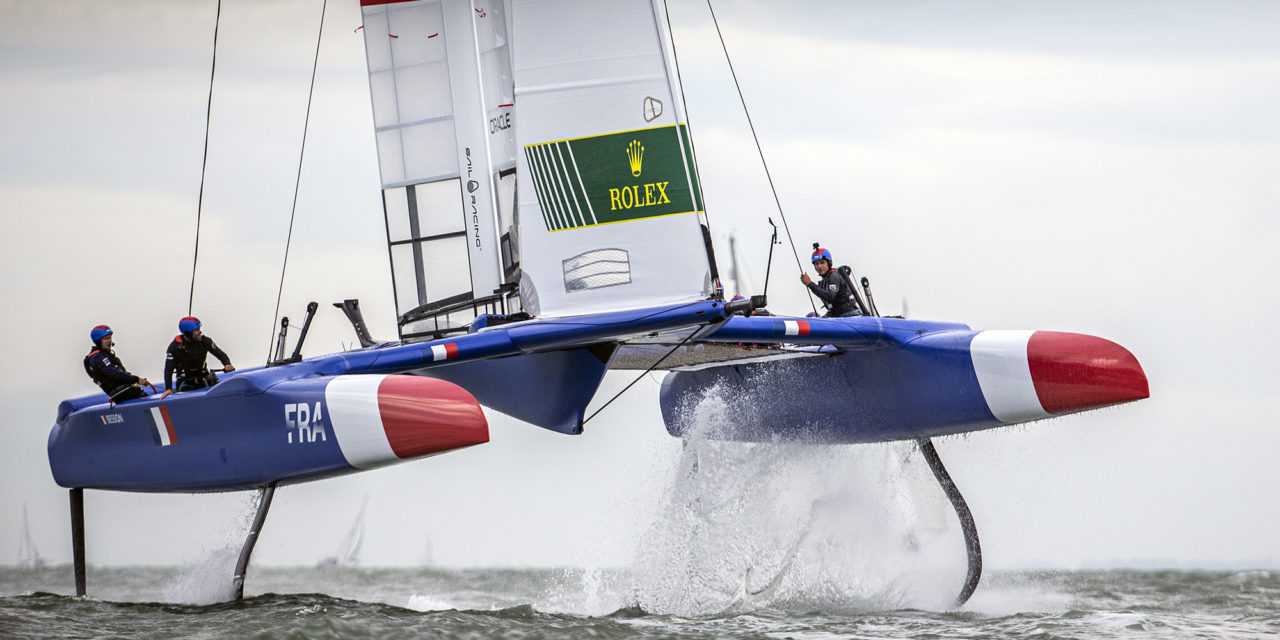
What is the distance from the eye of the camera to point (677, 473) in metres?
6.27


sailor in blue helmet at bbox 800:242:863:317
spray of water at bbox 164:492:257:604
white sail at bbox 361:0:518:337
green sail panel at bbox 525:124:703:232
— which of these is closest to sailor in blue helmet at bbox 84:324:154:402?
spray of water at bbox 164:492:257:604

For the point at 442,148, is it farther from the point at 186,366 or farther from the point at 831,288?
the point at 831,288

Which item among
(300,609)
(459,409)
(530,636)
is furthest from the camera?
(300,609)

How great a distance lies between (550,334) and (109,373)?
2366mm

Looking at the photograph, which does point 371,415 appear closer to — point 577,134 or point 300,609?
point 300,609

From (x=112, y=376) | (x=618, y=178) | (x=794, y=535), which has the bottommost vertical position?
(x=794, y=535)

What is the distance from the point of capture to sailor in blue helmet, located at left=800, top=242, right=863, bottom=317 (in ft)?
21.0

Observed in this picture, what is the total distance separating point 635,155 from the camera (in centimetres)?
522

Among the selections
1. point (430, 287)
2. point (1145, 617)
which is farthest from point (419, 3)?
point (1145, 617)

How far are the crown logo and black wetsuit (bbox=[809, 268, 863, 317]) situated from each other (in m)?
1.53

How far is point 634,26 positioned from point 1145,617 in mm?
3202

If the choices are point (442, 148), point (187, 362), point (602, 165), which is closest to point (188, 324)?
point (187, 362)

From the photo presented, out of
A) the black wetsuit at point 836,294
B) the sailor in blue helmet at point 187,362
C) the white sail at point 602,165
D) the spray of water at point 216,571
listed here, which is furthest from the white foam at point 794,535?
the sailor in blue helmet at point 187,362

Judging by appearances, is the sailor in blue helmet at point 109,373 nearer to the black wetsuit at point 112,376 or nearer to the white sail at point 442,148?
the black wetsuit at point 112,376
